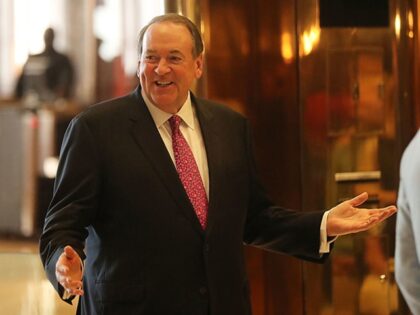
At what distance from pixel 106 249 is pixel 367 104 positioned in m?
1.57

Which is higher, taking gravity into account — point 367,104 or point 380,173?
point 367,104

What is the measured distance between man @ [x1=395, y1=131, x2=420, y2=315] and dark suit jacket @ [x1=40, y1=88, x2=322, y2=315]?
2.24 feet

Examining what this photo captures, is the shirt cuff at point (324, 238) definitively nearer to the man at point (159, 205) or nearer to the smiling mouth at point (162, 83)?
the man at point (159, 205)

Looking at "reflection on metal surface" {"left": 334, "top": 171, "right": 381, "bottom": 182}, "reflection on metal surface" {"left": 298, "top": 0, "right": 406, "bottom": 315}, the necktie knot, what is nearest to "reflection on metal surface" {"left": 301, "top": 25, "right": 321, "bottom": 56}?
"reflection on metal surface" {"left": 298, "top": 0, "right": 406, "bottom": 315}

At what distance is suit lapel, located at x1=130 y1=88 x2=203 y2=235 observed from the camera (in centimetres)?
191

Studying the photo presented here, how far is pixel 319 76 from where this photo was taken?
3.03 m

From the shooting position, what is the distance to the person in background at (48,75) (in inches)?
114

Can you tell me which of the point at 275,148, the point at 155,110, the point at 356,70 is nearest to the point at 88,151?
the point at 155,110

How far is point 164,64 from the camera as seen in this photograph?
1.97 meters

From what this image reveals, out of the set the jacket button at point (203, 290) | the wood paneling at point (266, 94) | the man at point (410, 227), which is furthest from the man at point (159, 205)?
the wood paneling at point (266, 94)

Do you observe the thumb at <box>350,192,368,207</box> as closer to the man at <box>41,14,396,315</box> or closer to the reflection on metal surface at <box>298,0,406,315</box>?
the man at <box>41,14,396,315</box>

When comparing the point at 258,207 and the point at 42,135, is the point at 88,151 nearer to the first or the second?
the point at 258,207

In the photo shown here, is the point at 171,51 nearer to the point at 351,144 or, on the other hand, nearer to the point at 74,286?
the point at 74,286

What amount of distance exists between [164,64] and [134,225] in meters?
0.44
